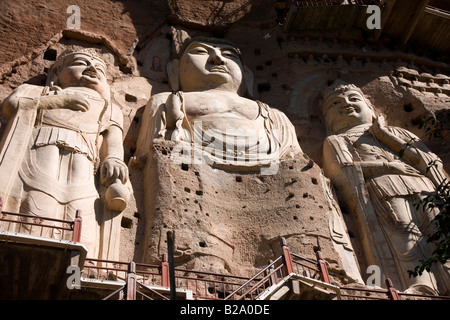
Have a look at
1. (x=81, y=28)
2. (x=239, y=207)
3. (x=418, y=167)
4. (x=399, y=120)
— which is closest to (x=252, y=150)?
(x=239, y=207)

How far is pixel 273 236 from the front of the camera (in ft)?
36.1

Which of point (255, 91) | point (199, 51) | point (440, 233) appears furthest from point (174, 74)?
point (440, 233)

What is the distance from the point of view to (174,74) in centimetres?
1506

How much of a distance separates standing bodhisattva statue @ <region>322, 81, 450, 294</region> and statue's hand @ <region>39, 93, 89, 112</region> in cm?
457

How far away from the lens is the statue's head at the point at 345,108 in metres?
14.2

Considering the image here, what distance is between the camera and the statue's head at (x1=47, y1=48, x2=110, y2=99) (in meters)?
12.9

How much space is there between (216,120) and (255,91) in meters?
3.01

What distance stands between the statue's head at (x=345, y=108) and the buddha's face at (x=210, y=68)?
1.80 m

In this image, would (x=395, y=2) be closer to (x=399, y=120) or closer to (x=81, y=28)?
(x=399, y=120)

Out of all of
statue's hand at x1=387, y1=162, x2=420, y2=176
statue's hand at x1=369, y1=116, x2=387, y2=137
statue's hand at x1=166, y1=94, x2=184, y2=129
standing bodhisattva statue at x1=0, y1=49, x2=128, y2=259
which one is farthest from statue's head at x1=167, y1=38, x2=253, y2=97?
statue's hand at x1=387, y1=162, x2=420, y2=176

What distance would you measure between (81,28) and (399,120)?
282 inches

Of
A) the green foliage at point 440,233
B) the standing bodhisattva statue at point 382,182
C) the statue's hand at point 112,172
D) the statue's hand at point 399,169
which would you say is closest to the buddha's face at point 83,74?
the statue's hand at point 112,172

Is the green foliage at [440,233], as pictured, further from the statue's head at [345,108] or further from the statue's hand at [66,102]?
the statue's hand at [66,102]

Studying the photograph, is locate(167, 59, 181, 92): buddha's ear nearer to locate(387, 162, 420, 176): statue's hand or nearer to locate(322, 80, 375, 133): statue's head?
locate(322, 80, 375, 133): statue's head
